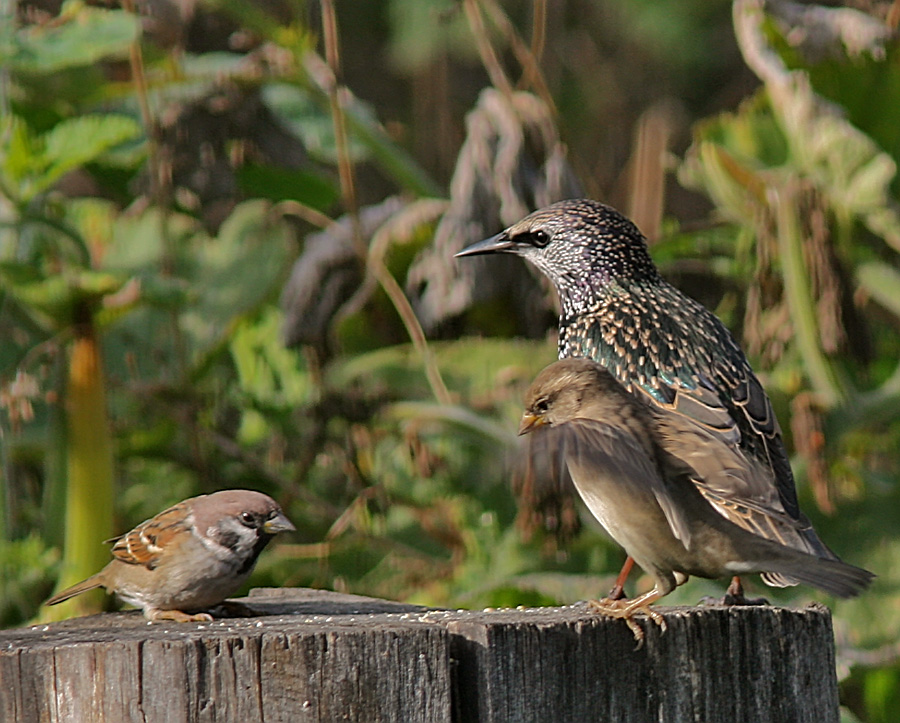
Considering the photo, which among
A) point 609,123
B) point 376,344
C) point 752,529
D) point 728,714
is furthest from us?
point 609,123

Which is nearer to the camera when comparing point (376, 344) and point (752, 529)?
point (752, 529)

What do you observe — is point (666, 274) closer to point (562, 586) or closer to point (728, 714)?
point (562, 586)

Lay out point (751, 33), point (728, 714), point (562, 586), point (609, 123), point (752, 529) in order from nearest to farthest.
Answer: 1. point (728, 714)
2. point (752, 529)
3. point (562, 586)
4. point (751, 33)
5. point (609, 123)

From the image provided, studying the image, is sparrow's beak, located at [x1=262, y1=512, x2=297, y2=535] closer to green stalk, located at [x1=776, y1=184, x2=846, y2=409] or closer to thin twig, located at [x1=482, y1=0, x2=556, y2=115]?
green stalk, located at [x1=776, y1=184, x2=846, y2=409]

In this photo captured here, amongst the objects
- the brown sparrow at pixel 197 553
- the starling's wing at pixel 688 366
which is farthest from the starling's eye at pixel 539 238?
the brown sparrow at pixel 197 553

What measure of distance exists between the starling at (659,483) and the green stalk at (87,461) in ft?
7.64

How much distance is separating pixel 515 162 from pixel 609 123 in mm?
4157

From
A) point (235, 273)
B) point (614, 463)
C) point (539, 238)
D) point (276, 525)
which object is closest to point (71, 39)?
point (235, 273)

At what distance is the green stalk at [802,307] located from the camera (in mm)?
5484

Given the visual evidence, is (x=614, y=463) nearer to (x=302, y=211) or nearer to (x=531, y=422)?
(x=531, y=422)

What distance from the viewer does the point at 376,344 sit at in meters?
6.57

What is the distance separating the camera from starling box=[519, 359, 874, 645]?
287 centimetres

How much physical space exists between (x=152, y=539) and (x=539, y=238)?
164 cm

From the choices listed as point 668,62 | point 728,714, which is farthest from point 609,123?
point 728,714
